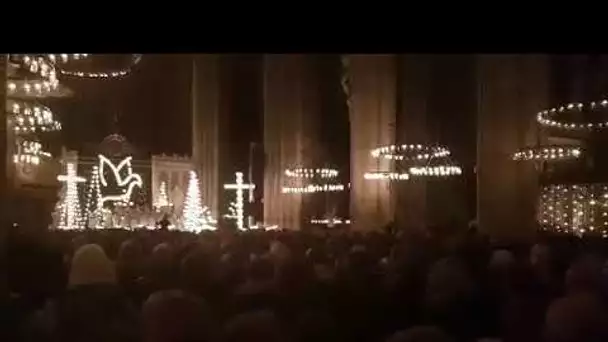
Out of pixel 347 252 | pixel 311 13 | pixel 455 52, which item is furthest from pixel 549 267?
pixel 311 13

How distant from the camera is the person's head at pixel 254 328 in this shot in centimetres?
225

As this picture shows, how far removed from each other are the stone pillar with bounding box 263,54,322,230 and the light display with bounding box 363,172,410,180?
0.23m

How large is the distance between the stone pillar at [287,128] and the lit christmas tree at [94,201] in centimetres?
52

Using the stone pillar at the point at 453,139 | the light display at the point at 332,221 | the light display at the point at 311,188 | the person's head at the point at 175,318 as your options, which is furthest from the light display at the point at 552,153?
the person's head at the point at 175,318

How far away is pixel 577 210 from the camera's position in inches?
113

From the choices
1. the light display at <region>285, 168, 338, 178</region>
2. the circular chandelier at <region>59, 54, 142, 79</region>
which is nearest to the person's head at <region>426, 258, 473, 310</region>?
the circular chandelier at <region>59, 54, 142, 79</region>

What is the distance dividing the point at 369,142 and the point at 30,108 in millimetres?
2134

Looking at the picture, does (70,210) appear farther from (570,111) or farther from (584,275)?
(570,111)

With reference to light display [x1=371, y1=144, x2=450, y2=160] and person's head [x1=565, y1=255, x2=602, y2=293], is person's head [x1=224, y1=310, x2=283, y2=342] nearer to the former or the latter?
person's head [x1=565, y1=255, x2=602, y2=293]

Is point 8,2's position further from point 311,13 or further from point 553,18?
point 553,18

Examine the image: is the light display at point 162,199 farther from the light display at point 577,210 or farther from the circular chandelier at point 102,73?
the light display at point 577,210

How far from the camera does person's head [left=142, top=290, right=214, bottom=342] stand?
7.50ft

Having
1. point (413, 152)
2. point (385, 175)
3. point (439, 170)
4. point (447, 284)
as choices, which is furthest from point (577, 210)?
point (385, 175)

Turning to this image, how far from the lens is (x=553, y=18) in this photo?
212 centimetres
